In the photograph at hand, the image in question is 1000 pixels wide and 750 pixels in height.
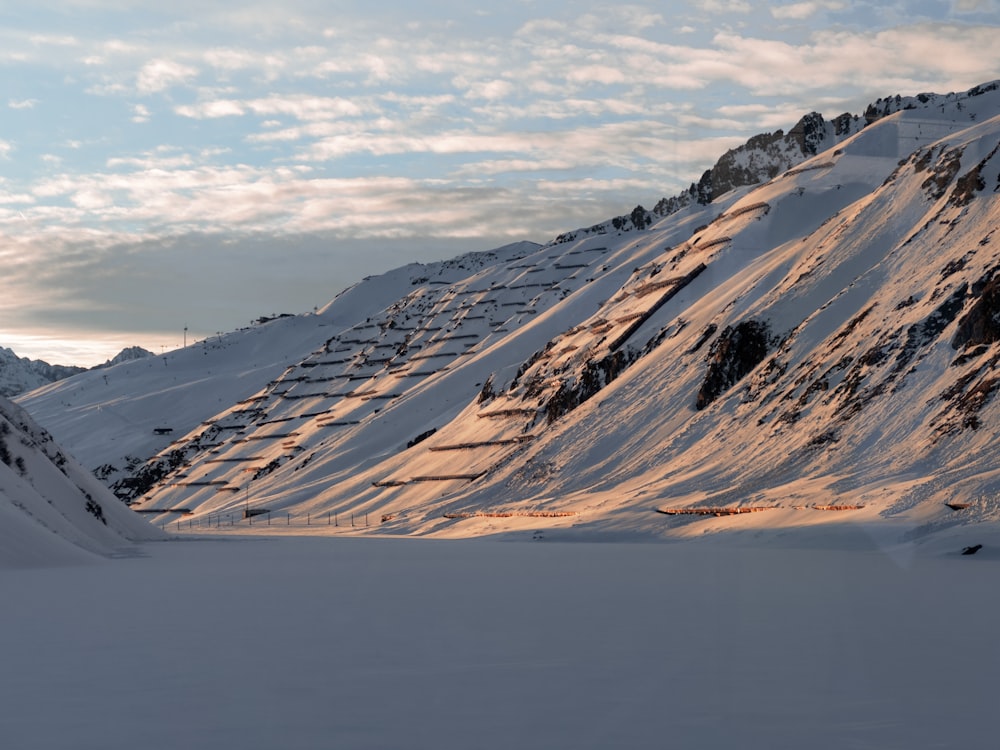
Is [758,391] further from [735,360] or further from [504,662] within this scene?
[504,662]

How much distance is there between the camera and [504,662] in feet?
56.7

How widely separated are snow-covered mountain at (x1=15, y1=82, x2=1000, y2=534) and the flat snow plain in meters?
27.7

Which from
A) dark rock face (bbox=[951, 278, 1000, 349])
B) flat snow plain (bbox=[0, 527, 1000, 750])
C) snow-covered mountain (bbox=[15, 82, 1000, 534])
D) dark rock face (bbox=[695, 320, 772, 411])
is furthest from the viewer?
dark rock face (bbox=[695, 320, 772, 411])

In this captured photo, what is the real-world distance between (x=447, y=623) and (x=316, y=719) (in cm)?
902

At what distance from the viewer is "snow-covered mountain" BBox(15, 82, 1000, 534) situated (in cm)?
6750

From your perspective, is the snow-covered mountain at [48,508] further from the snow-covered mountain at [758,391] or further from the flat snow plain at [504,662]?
the snow-covered mountain at [758,391]

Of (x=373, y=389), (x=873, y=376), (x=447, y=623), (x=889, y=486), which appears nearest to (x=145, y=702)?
(x=447, y=623)

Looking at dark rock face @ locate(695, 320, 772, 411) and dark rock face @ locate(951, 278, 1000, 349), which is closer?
dark rock face @ locate(951, 278, 1000, 349)

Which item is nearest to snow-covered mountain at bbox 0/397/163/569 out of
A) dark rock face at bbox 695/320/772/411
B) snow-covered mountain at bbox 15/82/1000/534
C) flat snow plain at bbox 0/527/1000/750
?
flat snow plain at bbox 0/527/1000/750

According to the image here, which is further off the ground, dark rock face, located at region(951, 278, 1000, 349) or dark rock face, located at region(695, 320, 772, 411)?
dark rock face, located at region(951, 278, 1000, 349)

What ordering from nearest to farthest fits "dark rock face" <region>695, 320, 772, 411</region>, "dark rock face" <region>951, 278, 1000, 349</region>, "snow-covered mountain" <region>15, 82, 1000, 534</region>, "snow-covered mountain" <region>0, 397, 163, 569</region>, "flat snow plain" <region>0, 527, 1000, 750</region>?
1. "flat snow plain" <region>0, 527, 1000, 750</region>
2. "snow-covered mountain" <region>0, 397, 163, 569</region>
3. "snow-covered mountain" <region>15, 82, 1000, 534</region>
4. "dark rock face" <region>951, 278, 1000, 349</region>
5. "dark rock face" <region>695, 320, 772, 411</region>

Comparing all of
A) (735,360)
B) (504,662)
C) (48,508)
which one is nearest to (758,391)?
(735,360)

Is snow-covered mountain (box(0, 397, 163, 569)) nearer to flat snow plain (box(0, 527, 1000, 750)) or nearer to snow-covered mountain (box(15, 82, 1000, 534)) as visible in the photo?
flat snow plain (box(0, 527, 1000, 750))

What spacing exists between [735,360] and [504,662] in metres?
80.7
